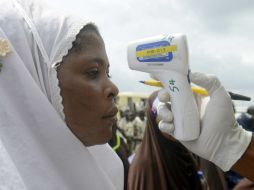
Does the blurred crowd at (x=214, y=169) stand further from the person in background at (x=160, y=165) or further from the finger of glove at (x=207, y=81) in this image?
the finger of glove at (x=207, y=81)

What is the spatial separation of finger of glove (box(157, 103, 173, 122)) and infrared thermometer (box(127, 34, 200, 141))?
0.07ft

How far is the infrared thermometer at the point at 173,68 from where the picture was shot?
4.14 feet

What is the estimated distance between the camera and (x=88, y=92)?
1047mm

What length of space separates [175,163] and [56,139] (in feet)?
3.44

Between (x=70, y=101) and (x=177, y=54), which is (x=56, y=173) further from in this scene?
(x=177, y=54)

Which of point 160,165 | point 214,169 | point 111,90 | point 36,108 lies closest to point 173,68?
point 111,90

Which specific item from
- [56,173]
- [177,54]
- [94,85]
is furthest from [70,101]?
[177,54]

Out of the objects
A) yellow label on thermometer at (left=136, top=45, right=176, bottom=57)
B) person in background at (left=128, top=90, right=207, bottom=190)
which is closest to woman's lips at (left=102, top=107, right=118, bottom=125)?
yellow label on thermometer at (left=136, top=45, right=176, bottom=57)

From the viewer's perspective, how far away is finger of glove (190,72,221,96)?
1.39m

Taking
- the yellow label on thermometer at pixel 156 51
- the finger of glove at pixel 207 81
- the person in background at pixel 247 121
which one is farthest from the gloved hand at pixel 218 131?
the person in background at pixel 247 121

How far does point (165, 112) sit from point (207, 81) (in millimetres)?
202

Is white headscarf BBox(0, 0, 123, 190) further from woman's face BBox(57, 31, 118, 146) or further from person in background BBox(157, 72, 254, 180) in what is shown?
person in background BBox(157, 72, 254, 180)

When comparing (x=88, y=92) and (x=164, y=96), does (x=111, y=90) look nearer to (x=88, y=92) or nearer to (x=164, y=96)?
(x=88, y=92)

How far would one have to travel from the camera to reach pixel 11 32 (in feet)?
3.29
